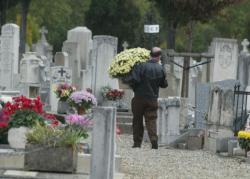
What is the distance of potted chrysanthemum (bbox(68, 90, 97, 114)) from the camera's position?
52.1 feet

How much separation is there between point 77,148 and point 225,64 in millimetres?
13538

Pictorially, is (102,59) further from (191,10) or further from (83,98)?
(83,98)

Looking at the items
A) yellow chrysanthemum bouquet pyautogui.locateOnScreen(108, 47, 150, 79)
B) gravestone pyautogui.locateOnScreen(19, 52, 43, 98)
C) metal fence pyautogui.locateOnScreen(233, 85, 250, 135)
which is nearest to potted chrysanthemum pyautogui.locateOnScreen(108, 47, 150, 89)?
yellow chrysanthemum bouquet pyautogui.locateOnScreen(108, 47, 150, 79)

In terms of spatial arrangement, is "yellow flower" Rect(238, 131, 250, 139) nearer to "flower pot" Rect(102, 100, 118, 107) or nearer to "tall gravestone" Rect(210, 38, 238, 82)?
"flower pot" Rect(102, 100, 118, 107)

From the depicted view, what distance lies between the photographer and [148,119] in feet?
41.2

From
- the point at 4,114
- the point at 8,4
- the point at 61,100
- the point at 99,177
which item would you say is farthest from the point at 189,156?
the point at 8,4

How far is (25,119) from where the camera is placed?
30.9ft

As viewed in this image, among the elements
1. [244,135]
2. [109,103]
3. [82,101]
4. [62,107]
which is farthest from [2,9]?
[244,135]

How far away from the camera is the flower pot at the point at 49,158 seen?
8609 mm

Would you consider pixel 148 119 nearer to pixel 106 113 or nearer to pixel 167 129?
pixel 167 129

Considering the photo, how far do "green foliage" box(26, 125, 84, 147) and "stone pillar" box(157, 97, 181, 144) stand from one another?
6.01 meters

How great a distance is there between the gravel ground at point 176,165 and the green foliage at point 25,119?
4.40 feet

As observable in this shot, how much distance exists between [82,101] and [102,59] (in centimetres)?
539

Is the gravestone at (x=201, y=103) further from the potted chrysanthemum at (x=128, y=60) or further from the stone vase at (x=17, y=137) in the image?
the stone vase at (x=17, y=137)
